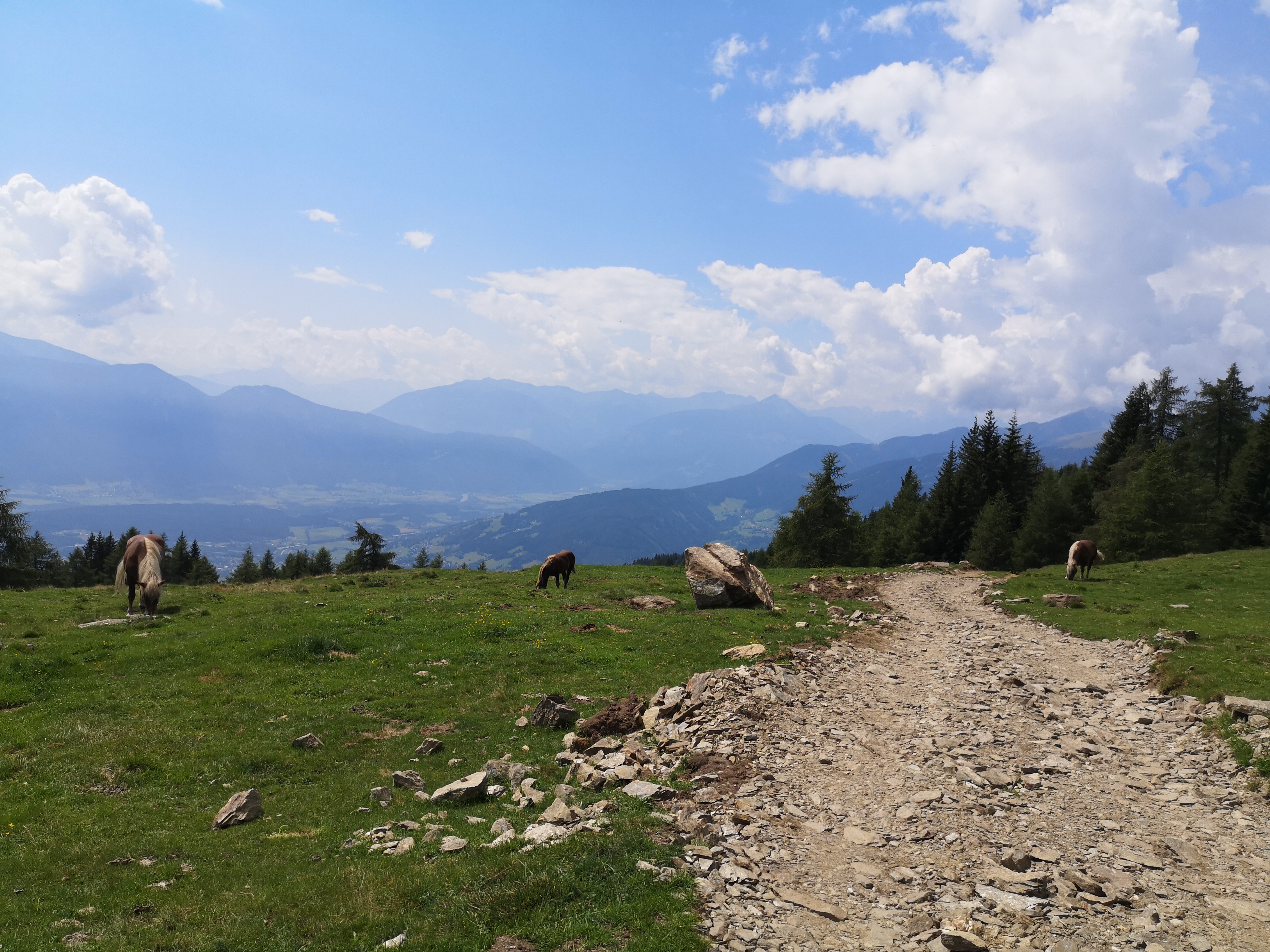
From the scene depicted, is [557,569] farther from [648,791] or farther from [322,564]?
[322,564]

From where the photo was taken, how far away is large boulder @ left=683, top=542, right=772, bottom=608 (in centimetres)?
2923

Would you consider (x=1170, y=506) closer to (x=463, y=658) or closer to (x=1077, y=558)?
(x=1077, y=558)

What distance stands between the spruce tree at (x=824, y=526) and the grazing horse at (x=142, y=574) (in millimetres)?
60297

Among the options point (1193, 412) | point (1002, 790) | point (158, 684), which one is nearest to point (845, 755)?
point (1002, 790)

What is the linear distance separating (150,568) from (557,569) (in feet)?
65.8

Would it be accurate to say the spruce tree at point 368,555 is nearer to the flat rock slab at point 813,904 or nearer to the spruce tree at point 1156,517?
the flat rock slab at point 813,904

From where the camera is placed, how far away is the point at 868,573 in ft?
147

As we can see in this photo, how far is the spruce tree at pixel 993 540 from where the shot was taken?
6500cm

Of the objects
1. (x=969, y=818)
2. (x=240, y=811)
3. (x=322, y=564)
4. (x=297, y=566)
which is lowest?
(x=297, y=566)

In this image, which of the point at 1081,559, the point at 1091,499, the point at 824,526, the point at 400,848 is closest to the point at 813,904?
the point at 400,848

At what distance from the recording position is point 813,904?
8359mm

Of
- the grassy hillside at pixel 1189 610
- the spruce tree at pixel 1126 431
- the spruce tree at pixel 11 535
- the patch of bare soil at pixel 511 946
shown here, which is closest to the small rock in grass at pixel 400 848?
the patch of bare soil at pixel 511 946

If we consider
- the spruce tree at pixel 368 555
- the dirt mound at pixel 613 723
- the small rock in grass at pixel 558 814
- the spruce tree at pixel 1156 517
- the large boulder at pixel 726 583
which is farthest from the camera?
the spruce tree at pixel 368 555

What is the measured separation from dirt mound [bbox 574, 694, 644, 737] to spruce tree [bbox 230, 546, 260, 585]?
96313 mm
